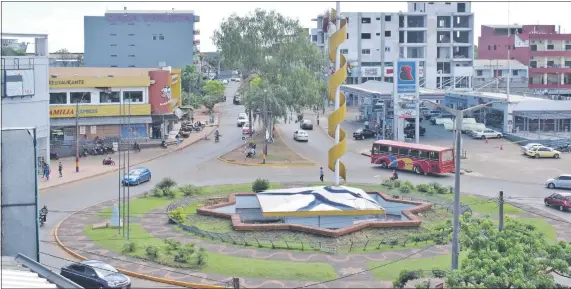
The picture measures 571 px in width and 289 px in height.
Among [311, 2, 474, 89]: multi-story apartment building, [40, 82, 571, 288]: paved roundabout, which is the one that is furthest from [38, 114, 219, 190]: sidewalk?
[311, 2, 474, 89]: multi-story apartment building

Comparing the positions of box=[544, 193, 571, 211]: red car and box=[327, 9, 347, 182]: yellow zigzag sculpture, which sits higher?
box=[327, 9, 347, 182]: yellow zigzag sculpture

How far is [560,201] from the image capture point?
3878 cm

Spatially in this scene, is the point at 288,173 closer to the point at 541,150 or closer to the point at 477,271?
the point at 541,150

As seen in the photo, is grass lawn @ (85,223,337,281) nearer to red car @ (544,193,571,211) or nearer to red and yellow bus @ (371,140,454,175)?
red car @ (544,193,571,211)

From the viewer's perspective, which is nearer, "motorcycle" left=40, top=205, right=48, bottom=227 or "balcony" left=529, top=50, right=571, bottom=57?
"motorcycle" left=40, top=205, right=48, bottom=227

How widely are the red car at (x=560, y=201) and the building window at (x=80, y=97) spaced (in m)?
36.3

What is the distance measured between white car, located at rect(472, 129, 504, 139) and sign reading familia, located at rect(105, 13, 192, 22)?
53020 millimetres

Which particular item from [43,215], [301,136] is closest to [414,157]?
[301,136]

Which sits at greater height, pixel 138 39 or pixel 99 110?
pixel 138 39

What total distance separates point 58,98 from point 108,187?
17.3 m

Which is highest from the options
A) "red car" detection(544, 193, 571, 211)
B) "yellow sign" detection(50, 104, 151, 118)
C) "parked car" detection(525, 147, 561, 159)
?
"yellow sign" detection(50, 104, 151, 118)

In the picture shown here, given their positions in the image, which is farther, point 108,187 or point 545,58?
point 545,58

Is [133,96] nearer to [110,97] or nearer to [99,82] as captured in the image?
[110,97]

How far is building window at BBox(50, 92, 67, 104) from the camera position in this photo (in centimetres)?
5912
